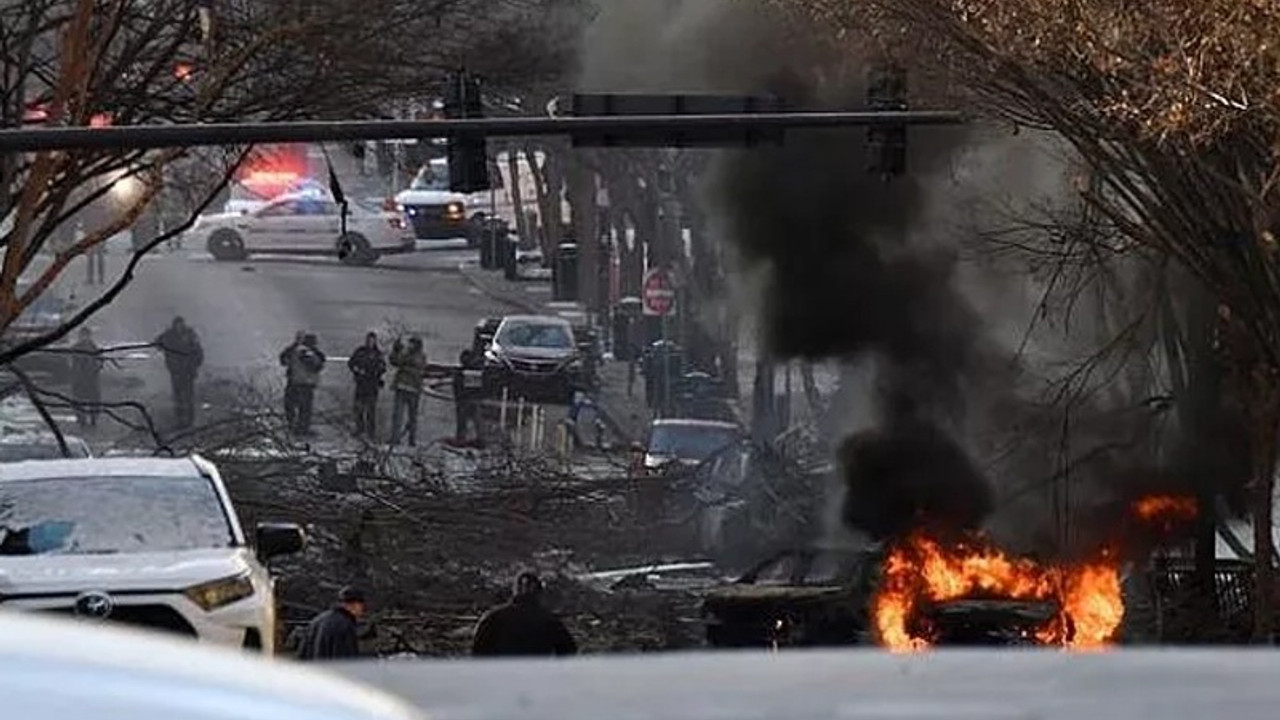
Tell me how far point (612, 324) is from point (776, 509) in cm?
646

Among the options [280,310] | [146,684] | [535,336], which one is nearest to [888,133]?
[146,684]

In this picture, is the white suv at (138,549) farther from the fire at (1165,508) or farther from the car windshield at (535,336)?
the car windshield at (535,336)

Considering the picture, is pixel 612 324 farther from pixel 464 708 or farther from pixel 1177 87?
pixel 464 708

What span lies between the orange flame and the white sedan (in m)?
15.2

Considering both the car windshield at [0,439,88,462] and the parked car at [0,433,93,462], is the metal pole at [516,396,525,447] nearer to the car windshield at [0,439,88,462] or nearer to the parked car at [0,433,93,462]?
the parked car at [0,433,93,462]

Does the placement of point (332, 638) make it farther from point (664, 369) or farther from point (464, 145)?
point (664, 369)

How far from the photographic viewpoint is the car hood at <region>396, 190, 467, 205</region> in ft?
135

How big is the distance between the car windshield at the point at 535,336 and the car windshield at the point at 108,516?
2508 centimetres

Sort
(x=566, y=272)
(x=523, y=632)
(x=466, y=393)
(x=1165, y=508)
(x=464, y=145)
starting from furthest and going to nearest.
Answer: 1. (x=566, y=272)
2. (x=466, y=393)
3. (x=1165, y=508)
4. (x=464, y=145)
5. (x=523, y=632)

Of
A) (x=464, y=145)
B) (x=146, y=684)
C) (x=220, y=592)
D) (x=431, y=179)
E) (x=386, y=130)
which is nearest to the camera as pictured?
(x=146, y=684)

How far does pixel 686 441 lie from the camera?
3544 cm

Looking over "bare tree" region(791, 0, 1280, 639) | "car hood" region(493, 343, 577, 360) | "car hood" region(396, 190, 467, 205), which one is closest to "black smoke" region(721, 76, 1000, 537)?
"car hood" region(493, 343, 577, 360)

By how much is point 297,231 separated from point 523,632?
26.8 meters

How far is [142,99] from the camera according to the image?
75.8 ft
